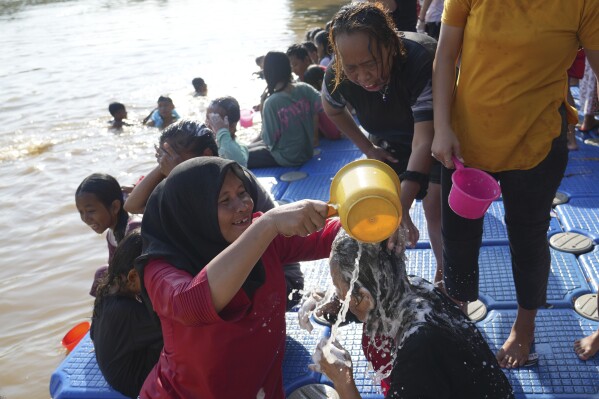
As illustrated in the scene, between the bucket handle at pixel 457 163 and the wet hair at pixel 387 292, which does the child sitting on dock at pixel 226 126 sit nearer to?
the bucket handle at pixel 457 163

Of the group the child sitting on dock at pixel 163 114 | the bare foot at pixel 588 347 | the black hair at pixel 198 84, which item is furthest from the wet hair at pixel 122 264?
the black hair at pixel 198 84

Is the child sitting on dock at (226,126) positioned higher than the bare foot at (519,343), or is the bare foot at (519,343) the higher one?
the child sitting on dock at (226,126)

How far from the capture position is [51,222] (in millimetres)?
5516

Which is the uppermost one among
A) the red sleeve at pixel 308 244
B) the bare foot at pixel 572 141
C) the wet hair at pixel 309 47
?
the red sleeve at pixel 308 244

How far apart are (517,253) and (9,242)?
4916 mm

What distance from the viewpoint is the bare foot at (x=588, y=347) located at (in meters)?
2.21

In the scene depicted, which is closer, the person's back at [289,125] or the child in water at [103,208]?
the child in water at [103,208]

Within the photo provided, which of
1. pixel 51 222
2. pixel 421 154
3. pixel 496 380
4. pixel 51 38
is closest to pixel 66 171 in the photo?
pixel 51 222

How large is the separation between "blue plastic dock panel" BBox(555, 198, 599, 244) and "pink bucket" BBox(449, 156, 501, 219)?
4.97 ft

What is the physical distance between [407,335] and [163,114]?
7.17 m

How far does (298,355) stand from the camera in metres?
2.57

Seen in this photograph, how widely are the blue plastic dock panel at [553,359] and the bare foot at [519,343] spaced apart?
0.04 metres

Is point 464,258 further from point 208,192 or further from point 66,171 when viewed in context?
→ point 66,171

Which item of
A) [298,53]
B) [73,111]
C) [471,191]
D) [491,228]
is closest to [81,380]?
[471,191]
